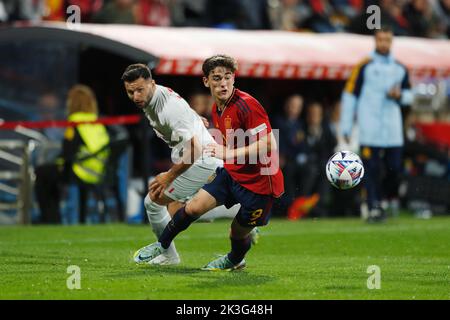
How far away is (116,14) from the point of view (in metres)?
20.9

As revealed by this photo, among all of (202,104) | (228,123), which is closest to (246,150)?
(228,123)

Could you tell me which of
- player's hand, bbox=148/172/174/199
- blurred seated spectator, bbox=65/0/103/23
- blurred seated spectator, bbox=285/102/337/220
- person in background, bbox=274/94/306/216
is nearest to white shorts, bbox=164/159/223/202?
player's hand, bbox=148/172/174/199

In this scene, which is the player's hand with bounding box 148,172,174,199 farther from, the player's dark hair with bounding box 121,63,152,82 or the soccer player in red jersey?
the player's dark hair with bounding box 121,63,152,82

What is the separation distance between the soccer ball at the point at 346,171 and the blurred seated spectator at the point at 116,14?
29.6 feet

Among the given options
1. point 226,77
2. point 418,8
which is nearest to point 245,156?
point 226,77

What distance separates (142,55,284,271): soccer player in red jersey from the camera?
10.5 metres

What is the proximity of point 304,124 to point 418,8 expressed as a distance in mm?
7110

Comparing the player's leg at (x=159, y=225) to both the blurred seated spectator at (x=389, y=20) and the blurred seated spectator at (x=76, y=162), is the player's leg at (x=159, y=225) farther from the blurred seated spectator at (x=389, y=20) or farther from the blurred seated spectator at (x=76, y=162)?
the blurred seated spectator at (x=389, y=20)

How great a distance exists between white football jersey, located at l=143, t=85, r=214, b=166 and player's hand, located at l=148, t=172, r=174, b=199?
1.11ft

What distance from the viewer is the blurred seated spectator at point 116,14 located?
2083cm

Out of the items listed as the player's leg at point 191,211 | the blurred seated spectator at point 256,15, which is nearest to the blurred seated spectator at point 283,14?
the blurred seated spectator at point 256,15

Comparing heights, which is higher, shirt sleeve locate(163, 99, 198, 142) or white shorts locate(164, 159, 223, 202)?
shirt sleeve locate(163, 99, 198, 142)

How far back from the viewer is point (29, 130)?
60.0ft

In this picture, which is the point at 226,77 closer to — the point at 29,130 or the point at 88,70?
the point at 29,130
